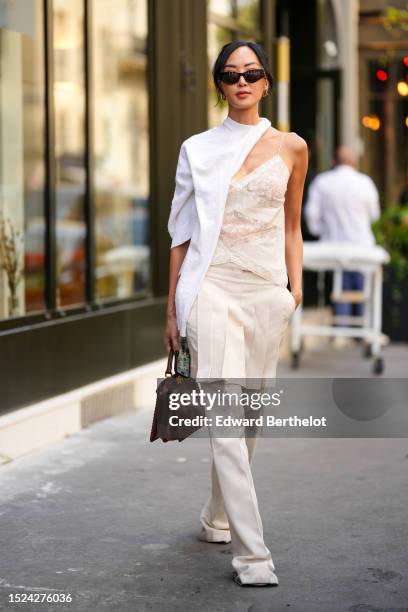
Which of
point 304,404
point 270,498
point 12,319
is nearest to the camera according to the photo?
point 270,498

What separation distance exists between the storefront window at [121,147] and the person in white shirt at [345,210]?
321 cm

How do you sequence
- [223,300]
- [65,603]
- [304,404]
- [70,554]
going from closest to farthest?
[65,603]
[223,300]
[70,554]
[304,404]

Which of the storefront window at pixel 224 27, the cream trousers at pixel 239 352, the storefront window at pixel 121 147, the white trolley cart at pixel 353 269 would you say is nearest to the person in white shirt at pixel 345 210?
the white trolley cart at pixel 353 269

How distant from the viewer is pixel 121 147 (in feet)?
29.6

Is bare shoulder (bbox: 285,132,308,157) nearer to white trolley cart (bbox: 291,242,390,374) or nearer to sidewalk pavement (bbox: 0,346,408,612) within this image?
sidewalk pavement (bbox: 0,346,408,612)

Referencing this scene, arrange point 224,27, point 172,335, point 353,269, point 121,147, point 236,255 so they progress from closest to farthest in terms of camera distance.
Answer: point 236,255 < point 172,335 < point 121,147 < point 353,269 < point 224,27

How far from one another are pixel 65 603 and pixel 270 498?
1783mm

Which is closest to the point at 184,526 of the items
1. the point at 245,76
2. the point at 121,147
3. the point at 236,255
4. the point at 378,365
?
the point at 236,255

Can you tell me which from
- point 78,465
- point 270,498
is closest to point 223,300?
point 270,498

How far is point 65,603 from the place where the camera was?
414 centimetres

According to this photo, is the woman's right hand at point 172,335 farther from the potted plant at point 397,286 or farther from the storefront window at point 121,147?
the potted plant at point 397,286

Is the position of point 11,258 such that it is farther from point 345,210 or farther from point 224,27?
point 345,210

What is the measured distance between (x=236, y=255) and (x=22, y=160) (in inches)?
138

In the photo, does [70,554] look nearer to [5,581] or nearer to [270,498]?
[5,581]
